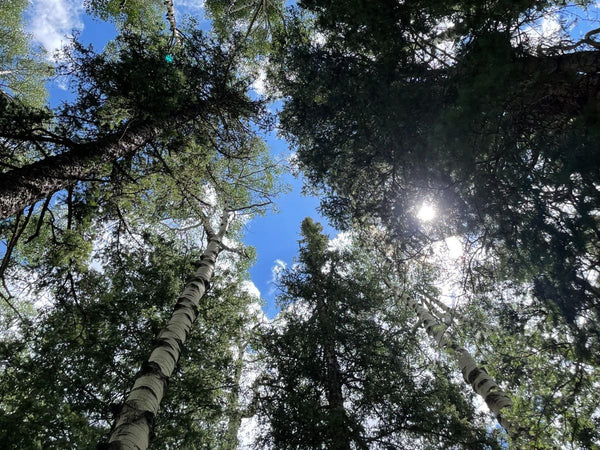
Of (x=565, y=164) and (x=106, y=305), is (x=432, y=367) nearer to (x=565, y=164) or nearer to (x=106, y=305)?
(x=565, y=164)

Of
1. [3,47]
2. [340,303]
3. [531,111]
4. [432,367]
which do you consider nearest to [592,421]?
[531,111]

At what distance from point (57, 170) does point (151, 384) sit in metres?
2.79

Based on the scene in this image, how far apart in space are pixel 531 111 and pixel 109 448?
19.8ft

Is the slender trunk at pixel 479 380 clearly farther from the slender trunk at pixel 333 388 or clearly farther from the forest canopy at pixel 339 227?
the slender trunk at pixel 333 388

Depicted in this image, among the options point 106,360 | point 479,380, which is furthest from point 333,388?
point 106,360

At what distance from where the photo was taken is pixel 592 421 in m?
3.67

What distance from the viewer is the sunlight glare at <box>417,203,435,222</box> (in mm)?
5243

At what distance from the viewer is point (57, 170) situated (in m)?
3.64

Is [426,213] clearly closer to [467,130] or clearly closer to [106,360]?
[467,130]

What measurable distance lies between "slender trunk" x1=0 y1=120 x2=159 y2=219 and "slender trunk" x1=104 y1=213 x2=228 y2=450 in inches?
94.7

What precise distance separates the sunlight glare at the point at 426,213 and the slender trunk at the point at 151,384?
4.32 meters

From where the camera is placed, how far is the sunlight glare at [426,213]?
524 centimetres

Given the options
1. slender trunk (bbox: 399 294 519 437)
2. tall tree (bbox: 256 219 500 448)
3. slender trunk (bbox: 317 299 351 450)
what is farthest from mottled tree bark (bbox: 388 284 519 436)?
slender trunk (bbox: 317 299 351 450)

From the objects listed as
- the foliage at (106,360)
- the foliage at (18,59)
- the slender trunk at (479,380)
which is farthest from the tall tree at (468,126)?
the foliage at (18,59)
